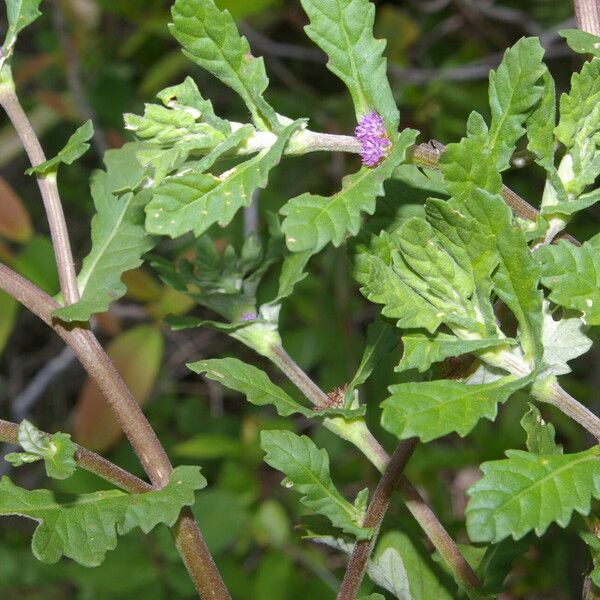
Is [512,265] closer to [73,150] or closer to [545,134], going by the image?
[545,134]

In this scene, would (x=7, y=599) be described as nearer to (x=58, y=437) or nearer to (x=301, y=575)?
(x=301, y=575)

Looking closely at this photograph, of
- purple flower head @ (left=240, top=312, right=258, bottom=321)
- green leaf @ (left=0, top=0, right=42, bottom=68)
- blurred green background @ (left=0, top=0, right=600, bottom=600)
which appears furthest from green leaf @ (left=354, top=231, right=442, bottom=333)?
blurred green background @ (left=0, top=0, right=600, bottom=600)

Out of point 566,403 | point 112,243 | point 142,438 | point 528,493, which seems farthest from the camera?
A: point 112,243

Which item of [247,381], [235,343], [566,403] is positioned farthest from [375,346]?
[235,343]

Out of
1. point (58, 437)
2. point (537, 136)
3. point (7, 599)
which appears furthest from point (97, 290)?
point (7, 599)

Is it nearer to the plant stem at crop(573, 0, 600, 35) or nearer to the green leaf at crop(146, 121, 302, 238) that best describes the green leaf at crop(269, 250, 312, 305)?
the green leaf at crop(146, 121, 302, 238)

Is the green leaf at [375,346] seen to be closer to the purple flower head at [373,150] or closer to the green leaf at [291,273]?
the green leaf at [291,273]
